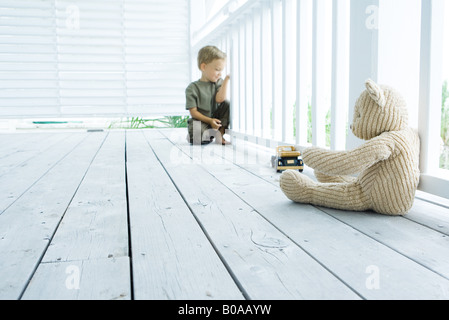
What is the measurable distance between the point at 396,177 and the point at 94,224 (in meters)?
0.76

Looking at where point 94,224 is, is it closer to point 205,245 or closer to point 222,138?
point 205,245

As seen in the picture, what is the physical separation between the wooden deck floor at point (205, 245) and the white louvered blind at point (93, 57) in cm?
356

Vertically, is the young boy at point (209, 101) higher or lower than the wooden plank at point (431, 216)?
higher

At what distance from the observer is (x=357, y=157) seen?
1.09 meters

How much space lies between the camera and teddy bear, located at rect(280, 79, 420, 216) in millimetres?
1098

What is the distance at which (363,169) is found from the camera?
1113 millimetres

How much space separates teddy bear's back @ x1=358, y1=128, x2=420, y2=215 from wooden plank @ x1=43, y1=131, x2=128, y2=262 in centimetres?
63

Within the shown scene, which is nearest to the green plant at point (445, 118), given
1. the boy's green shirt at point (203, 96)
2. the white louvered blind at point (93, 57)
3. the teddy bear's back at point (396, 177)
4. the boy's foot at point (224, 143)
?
the teddy bear's back at point (396, 177)

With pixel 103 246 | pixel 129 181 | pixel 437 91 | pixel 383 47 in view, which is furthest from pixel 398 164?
pixel 129 181

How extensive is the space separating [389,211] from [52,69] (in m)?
4.59

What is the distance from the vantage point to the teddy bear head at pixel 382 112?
114 centimetres

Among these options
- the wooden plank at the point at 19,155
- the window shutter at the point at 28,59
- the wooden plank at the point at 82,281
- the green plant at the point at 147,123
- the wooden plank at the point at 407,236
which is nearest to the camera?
the wooden plank at the point at 82,281

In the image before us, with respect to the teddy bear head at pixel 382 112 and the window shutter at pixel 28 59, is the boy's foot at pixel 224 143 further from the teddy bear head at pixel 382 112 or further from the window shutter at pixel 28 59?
the window shutter at pixel 28 59

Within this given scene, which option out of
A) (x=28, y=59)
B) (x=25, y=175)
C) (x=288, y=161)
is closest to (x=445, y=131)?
(x=288, y=161)
